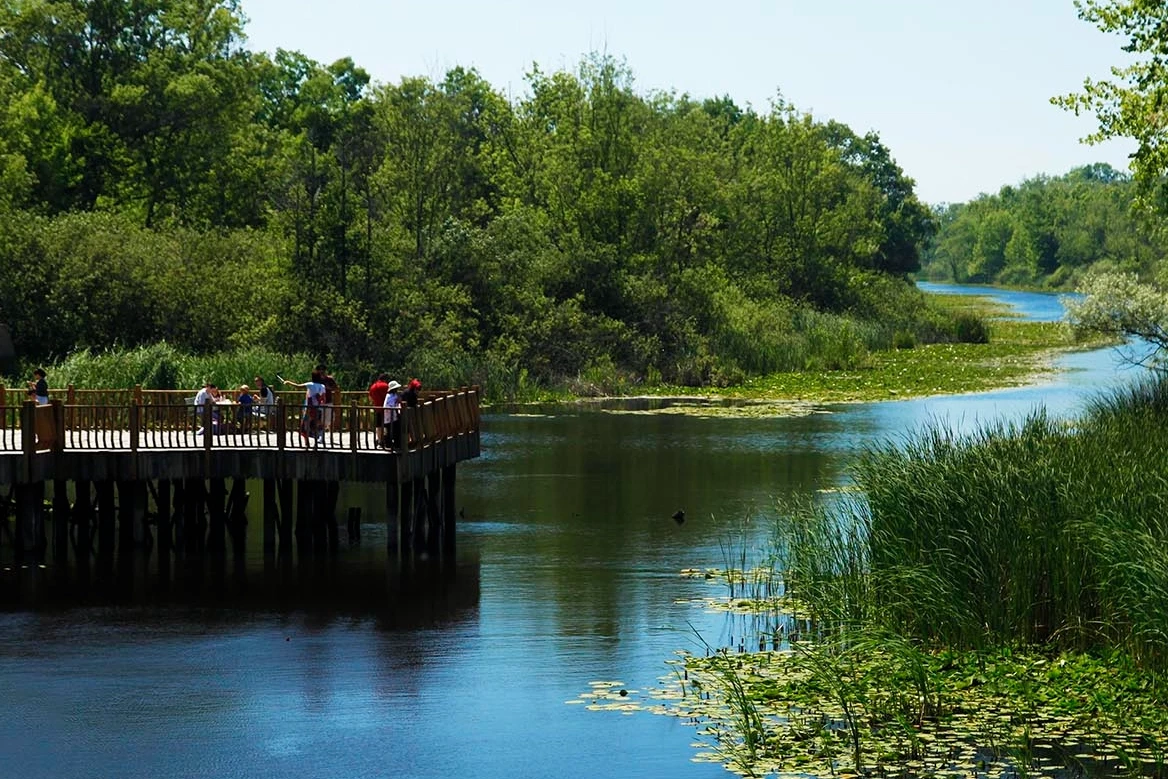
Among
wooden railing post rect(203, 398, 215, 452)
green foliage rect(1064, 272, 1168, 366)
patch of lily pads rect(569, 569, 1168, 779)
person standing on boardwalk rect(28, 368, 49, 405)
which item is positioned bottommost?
patch of lily pads rect(569, 569, 1168, 779)

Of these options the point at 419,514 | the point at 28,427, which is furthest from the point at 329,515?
the point at 28,427

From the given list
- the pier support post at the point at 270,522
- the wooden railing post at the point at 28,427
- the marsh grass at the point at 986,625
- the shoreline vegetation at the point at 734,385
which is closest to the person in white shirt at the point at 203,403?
the pier support post at the point at 270,522

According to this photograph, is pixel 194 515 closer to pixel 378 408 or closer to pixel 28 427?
pixel 28 427

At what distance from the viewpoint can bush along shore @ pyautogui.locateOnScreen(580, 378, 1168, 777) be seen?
1847 cm

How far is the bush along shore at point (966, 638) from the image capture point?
18.5 meters

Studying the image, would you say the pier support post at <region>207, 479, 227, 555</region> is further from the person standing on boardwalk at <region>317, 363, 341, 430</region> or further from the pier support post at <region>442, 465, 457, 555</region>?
the pier support post at <region>442, 465, 457, 555</region>

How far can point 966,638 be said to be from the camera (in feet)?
70.4

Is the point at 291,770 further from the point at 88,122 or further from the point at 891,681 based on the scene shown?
the point at 88,122

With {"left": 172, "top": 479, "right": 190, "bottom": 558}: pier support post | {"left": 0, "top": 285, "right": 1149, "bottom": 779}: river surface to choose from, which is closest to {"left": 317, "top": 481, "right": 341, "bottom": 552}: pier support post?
{"left": 0, "top": 285, "right": 1149, "bottom": 779}: river surface

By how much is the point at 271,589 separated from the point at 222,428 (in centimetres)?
446

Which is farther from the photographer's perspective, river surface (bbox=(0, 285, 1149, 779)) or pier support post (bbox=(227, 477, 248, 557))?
pier support post (bbox=(227, 477, 248, 557))

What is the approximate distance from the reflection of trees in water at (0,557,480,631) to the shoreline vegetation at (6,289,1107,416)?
17871 millimetres

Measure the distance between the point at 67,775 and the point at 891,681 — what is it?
9438 millimetres

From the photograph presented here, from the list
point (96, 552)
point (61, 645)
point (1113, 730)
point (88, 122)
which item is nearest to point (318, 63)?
point (88, 122)
